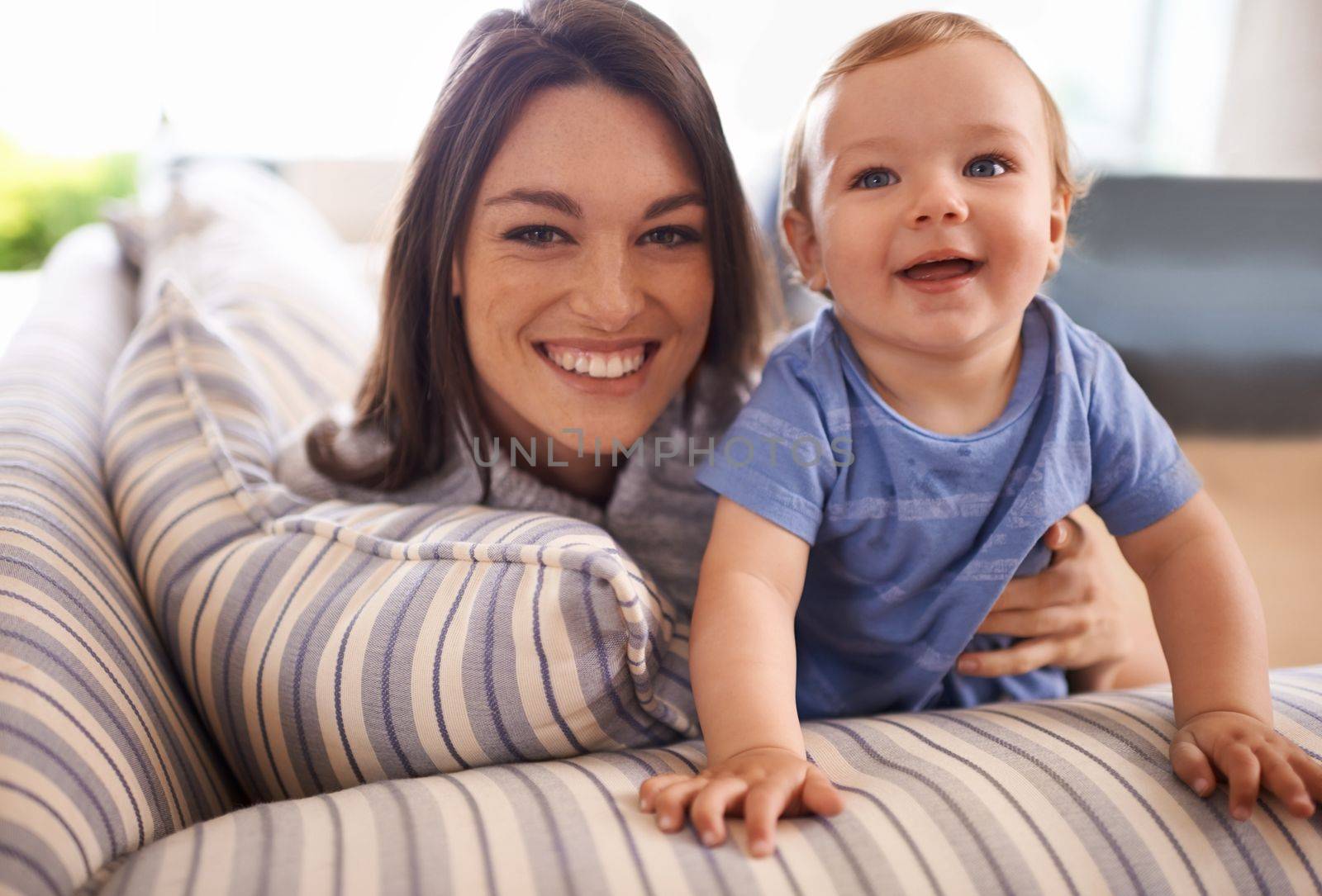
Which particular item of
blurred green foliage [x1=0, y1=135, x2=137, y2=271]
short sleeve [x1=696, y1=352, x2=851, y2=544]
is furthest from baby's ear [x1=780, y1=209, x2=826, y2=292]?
blurred green foliage [x1=0, y1=135, x2=137, y2=271]

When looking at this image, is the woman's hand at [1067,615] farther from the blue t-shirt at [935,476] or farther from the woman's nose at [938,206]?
the woman's nose at [938,206]

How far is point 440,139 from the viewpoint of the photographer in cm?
104

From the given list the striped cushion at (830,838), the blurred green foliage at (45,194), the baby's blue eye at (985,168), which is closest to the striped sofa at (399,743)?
the striped cushion at (830,838)

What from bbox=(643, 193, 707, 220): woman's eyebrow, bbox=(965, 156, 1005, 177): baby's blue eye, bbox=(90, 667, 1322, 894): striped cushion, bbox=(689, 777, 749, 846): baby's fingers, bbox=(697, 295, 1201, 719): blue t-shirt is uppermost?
bbox=(965, 156, 1005, 177): baby's blue eye

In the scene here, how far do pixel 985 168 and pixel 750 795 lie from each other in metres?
0.55

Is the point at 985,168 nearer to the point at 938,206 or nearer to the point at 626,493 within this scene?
the point at 938,206

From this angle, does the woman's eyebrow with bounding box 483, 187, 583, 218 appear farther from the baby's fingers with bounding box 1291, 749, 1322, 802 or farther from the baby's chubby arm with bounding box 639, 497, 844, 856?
the baby's fingers with bounding box 1291, 749, 1322, 802

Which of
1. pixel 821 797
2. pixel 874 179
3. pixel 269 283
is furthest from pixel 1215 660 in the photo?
pixel 269 283

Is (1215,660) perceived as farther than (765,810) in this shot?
Yes

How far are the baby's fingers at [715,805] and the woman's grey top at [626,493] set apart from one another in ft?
A: 1.28

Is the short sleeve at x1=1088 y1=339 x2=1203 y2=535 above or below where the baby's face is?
below

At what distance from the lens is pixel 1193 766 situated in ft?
2.31

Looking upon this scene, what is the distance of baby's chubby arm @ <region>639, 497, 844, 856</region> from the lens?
66cm

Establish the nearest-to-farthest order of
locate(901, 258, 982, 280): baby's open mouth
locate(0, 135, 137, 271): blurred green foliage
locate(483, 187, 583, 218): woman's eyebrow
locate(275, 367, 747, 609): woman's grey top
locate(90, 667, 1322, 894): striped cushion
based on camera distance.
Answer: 1. locate(90, 667, 1322, 894): striped cushion
2. locate(901, 258, 982, 280): baby's open mouth
3. locate(483, 187, 583, 218): woman's eyebrow
4. locate(275, 367, 747, 609): woman's grey top
5. locate(0, 135, 137, 271): blurred green foliage
